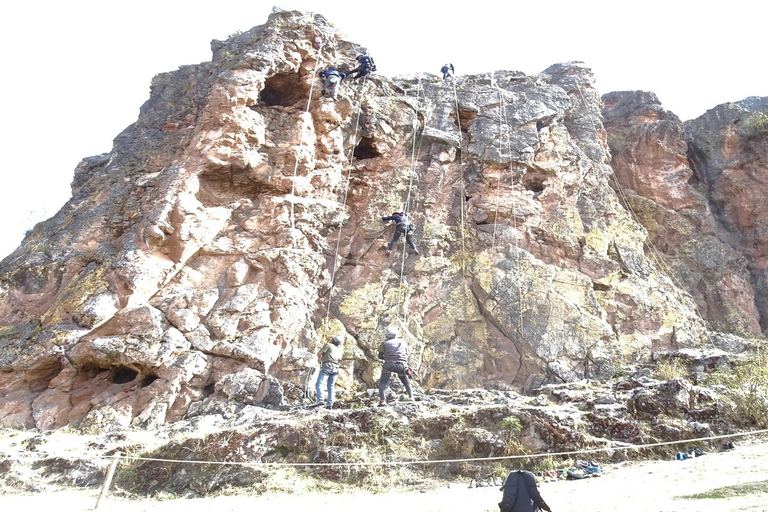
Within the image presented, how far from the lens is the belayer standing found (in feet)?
54.7

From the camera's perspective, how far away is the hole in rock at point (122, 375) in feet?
38.0

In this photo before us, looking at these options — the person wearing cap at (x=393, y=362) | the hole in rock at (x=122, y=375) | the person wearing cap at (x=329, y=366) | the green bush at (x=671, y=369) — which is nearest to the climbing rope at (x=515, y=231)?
the green bush at (x=671, y=369)

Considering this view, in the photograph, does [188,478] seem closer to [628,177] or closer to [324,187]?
[324,187]

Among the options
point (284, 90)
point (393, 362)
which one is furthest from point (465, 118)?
point (393, 362)

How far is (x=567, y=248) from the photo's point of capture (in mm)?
15461

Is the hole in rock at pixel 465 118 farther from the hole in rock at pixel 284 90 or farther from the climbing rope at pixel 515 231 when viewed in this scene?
the hole in rock at pixel 284 90

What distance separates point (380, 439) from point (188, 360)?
557 centimetres

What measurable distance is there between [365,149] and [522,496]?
14.9 m

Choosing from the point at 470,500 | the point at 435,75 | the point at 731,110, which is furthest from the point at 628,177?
the point at 470,500

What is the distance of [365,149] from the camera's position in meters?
18.0

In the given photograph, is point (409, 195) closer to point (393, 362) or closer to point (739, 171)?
point (393, 362)

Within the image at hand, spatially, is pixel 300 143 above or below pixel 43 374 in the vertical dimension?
above

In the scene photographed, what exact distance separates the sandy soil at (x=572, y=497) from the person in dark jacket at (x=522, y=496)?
0.73 m

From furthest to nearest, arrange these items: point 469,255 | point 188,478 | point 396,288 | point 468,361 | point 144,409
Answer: point 469,255 < point 396,288 < point 468,361 < point 144,409 < point 188,478
